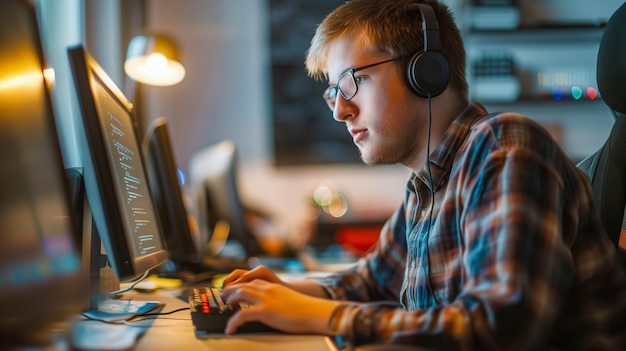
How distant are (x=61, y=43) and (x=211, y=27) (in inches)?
59.4

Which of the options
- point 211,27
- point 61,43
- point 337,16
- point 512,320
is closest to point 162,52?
point 61,43

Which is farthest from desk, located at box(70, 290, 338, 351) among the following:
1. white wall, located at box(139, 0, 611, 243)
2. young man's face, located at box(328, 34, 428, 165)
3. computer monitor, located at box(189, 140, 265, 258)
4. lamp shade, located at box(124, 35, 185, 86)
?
white wall, located at box(139, 0, 611, 243)

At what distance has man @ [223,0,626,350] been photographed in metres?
0.76

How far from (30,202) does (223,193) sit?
150 centimetres

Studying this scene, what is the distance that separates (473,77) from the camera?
3.33 meters

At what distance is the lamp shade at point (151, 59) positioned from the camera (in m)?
2.07

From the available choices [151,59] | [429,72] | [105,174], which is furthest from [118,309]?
[151,59]

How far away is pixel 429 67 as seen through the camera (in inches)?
42.0

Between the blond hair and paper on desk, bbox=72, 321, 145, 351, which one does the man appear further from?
paper on desk, bbox=72, 321, 145, 351

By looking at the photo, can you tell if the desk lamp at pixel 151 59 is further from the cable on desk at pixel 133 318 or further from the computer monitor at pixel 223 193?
the cable on desk at pixel 133 318

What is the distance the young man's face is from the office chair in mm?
345

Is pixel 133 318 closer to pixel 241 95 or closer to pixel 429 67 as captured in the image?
pixel 429 67

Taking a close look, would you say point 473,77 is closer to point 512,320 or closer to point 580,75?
point 580,75

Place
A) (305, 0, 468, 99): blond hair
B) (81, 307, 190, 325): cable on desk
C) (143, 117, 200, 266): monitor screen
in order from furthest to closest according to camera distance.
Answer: (143, 117, 200, 266): monitor screen < (305, 0, 468, 99): blond hair < (81, 307, 190, 325): cable on desk
